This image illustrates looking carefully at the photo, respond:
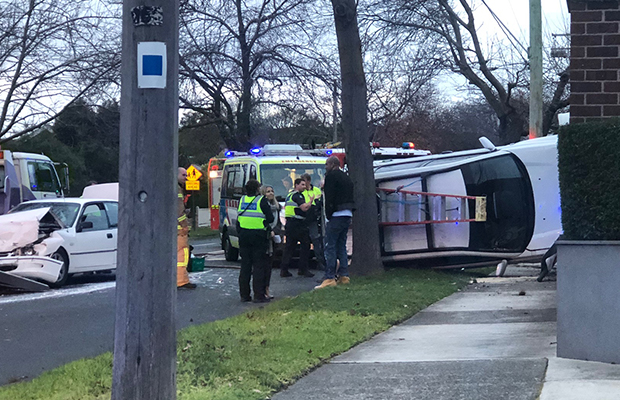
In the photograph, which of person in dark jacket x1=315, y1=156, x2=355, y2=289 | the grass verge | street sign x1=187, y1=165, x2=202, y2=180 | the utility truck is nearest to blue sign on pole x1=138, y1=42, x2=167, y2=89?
the grass verge

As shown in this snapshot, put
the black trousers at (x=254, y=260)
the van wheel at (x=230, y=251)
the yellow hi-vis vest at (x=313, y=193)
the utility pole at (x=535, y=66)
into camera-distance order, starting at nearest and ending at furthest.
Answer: the black trousers at (x=254, y=260) < the yellow hi-vis vest at (x=313, y=193) < the van wheel at (x=230, y=251) < the utility pole at (x=535, y=66)

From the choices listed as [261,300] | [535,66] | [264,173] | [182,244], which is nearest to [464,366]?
[261,300]

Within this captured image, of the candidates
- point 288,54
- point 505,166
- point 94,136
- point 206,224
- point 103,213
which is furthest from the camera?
point 94,136

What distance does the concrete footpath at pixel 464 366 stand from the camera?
19.7 ft

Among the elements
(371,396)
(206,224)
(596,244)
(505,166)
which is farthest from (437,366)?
(206,224)

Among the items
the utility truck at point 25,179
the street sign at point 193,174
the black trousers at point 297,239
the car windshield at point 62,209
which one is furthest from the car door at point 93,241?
the street sign at point 193,174

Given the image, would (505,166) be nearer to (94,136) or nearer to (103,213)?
(103,213)

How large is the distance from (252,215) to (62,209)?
4882mm

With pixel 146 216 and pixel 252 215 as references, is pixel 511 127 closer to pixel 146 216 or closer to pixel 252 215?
pixel 252 215

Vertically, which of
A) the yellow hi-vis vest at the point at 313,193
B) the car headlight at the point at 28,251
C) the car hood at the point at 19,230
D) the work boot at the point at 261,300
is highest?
the yellow hi-vis vest at the point at 313,193

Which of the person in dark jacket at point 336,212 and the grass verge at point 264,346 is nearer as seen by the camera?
the grass verge at point 264,346

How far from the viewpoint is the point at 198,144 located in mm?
59719

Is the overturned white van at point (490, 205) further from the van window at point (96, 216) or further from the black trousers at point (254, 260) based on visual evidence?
the van window at point (96, 216)

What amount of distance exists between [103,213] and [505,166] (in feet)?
23.1
